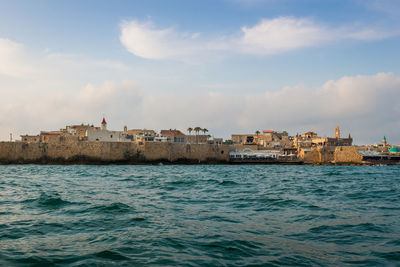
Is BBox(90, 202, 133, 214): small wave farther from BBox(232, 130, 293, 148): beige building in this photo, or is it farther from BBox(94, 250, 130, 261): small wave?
BBox(232, 130, 293, 148): beige building

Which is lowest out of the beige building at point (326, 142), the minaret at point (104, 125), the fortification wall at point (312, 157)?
the fortification wall at point (312, 157)

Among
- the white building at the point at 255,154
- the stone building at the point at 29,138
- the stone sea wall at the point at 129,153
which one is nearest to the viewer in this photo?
the stone sea wall at the point at 129,153

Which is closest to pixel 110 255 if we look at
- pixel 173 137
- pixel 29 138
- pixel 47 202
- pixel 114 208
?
pixel 114 208

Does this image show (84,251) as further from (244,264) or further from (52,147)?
(52,147)

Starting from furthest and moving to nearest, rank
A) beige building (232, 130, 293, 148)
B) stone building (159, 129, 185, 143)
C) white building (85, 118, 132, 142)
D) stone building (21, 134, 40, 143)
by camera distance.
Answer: stone building (159, 129, 185, 143) < beige building (232, 130, 293, 148) < stone building (21, 134, 40, 143) < white building (85, 118, 132, 142)

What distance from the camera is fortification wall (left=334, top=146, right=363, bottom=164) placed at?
199 feet

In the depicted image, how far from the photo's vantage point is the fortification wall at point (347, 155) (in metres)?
60.6

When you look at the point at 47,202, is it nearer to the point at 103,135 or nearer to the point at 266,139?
the point at 103,135

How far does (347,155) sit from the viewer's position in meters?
60.9

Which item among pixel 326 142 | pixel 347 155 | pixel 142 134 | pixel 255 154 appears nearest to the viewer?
pixel 347 155

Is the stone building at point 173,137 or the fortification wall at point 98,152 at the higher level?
the stone building at point 173,137

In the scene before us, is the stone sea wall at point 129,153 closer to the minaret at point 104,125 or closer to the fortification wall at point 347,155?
the fortification wall at point 347,155

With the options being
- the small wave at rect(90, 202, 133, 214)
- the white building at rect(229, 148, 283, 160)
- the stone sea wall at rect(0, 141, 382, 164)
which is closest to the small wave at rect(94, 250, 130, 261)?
the small wave at rect(90, 202, 133, 214)

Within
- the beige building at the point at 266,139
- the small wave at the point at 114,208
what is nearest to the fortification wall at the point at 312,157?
the beige building at the point at 266,139
